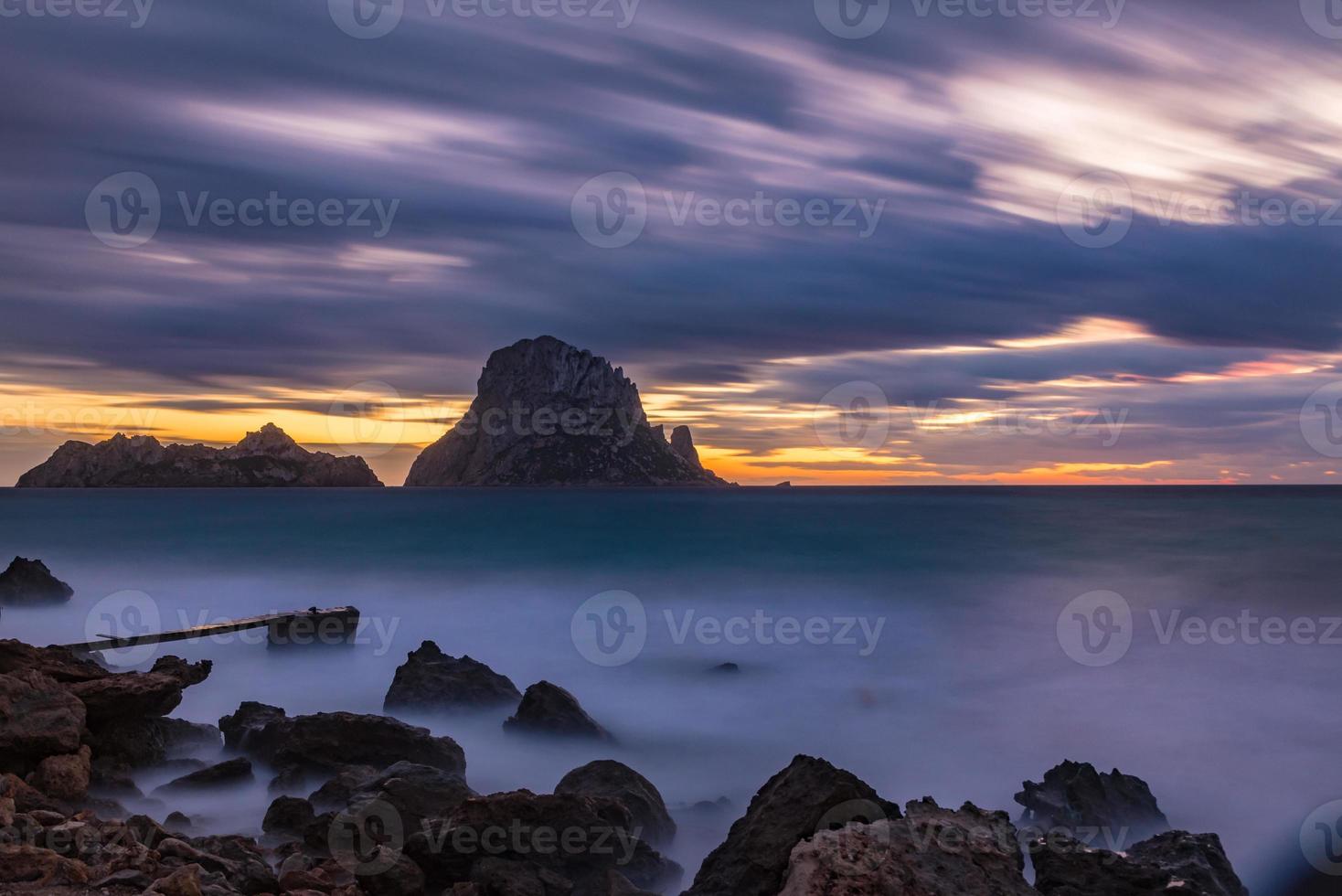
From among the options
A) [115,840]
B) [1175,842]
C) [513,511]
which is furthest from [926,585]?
[513,511]

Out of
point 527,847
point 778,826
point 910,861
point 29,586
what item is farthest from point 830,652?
point 29,586

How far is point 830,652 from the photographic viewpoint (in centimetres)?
2372

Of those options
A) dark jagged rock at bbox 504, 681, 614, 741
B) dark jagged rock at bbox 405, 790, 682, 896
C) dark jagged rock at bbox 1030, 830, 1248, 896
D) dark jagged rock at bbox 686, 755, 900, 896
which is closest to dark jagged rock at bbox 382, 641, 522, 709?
dark jagged rock at bbox 504, 681, 614, 741

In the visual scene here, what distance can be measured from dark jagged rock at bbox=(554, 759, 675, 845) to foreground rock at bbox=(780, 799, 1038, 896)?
4.46m

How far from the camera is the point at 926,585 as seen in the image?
36.0m

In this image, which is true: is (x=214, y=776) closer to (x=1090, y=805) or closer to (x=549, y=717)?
(x=549, y=717)

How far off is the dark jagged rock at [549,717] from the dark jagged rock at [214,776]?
401cm

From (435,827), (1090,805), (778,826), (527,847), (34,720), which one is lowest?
(1090,805)

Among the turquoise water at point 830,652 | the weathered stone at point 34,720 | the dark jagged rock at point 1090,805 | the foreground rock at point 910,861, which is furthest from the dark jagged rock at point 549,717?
the foreground rock at point 910,861

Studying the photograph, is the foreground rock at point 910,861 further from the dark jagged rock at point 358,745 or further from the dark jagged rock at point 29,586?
the dark jagged rock at point 29,586

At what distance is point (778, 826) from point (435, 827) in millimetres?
3100

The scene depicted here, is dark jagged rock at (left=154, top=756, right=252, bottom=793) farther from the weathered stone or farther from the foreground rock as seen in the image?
the foreground rock

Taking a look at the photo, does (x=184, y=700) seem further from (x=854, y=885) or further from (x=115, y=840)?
(x=854, y=885)

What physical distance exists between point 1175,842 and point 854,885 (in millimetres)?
3925
